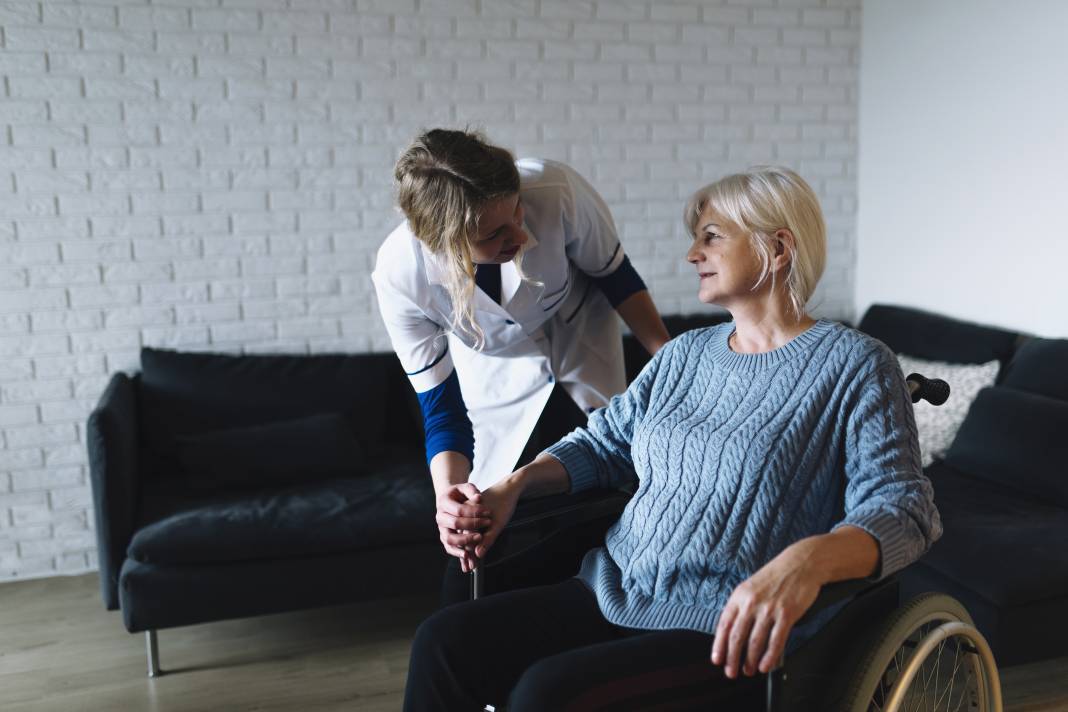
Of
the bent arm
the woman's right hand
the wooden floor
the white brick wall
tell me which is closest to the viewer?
the woman's right hand

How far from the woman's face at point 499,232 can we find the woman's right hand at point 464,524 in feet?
1.36

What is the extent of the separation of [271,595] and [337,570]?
173mm

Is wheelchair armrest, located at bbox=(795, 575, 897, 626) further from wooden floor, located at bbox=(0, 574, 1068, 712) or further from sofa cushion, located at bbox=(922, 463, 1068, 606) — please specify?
wooden floor, located at bbox=(0, 574, 1068, 712)

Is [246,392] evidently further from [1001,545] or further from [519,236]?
[1001,545]

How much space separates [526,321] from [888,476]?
85 cm

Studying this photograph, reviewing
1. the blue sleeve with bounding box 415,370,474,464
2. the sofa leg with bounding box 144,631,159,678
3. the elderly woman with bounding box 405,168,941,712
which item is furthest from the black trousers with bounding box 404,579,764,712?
the sofa leg with bounding box 144,631,159,678

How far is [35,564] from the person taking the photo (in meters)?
3.09

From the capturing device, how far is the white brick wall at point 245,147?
116 inches

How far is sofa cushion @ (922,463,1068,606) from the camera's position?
6.73 ft

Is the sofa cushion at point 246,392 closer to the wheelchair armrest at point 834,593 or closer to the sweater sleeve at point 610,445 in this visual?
the sweater sleeve at point 610,445

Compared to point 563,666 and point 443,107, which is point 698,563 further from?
point 443,107

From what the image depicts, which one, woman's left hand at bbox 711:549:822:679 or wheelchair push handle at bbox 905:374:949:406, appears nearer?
woman's left hand at bbox 711:549:822:679

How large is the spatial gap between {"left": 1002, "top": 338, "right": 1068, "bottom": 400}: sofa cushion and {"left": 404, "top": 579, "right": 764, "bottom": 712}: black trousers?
1.76m

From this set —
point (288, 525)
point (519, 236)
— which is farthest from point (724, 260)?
point (288, 525)
